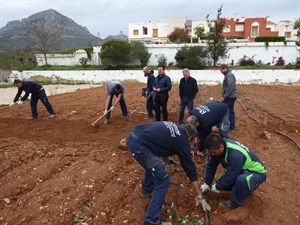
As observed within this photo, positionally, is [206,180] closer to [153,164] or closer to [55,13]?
[153,164]

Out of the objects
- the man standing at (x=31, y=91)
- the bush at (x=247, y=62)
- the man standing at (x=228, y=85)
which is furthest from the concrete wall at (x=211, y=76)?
the man standing at (x=228, y=85)

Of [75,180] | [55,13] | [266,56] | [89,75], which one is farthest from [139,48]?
[55,13]

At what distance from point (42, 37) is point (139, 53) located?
38.4 feet

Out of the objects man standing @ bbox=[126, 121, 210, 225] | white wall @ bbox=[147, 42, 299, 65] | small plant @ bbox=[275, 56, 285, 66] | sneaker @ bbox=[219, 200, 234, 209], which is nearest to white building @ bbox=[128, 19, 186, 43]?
white wall @ bbox=[147, 42, 299, 65]

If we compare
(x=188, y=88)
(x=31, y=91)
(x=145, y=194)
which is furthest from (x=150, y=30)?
(x=145, y=194)

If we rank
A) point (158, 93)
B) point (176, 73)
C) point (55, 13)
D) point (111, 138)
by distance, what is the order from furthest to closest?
point (55, 13)
point (176, 73)
point (158, 93)
point (111, 138)

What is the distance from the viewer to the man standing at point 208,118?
13.6ft

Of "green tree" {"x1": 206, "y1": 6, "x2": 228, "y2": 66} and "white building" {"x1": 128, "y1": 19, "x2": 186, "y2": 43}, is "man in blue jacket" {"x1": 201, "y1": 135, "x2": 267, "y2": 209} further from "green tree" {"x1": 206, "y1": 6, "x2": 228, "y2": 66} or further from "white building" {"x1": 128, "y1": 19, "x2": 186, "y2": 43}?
"white building" {"x1": 128, "y1": 19, "x2": 186, "y2": 43}

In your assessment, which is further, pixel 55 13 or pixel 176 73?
pixel 55 13

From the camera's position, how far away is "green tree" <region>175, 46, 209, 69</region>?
979 inches

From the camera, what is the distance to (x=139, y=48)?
26594 millimetres

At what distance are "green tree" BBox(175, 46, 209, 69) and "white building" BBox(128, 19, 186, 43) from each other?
64.8 feet

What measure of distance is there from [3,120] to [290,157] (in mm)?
7067

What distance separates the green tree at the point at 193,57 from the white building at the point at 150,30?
19.8 metres
